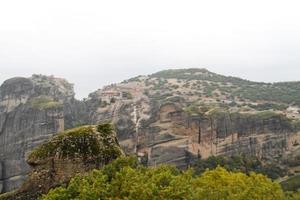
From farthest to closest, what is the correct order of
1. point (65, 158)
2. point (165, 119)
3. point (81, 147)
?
1. point (165, 119)
2. point (81, 147)
3. point (65, 158)

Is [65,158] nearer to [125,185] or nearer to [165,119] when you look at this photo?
[125,185]

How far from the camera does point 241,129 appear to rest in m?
106

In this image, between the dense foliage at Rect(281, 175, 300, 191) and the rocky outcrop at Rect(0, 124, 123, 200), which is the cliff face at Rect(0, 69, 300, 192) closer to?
the dense foliage at Rect(281, 175, 300, 191)

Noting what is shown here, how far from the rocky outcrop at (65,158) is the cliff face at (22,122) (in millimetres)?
84109

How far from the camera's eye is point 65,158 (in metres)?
32.6

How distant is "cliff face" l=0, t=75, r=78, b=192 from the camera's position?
390ft

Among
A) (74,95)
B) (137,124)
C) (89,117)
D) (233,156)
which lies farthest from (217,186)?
(74,95)

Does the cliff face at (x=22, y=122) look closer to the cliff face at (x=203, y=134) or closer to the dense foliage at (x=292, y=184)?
the cliff face at (x=203, y=134)

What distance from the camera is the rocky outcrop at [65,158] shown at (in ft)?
106

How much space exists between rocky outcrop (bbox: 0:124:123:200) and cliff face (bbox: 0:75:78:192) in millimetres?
84109

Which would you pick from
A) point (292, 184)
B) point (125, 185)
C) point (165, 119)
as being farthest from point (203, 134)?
point (125, 185)

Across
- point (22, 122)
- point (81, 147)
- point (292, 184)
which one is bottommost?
point (292, 184)

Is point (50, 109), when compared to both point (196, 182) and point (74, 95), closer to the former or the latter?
point (74, 95)

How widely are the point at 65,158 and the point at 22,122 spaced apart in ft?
318
